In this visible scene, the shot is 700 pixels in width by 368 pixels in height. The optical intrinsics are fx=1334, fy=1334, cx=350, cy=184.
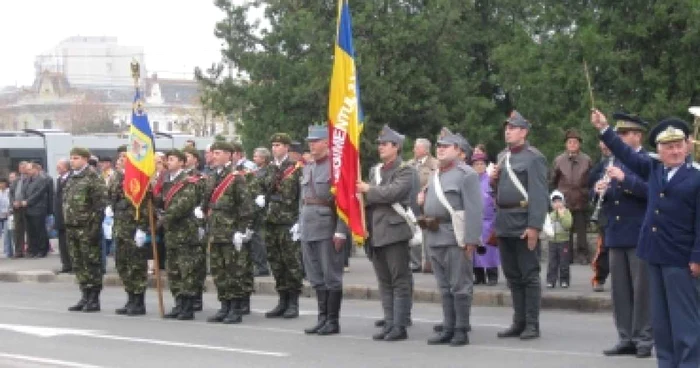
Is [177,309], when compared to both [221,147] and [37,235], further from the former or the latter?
[37,235]

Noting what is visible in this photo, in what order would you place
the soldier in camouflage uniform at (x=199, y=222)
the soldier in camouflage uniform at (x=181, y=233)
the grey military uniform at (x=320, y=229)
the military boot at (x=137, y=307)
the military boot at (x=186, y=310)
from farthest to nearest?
the military boot at (x=137, y=307)
the military boot at (x=186, y=310)
the soldier in camouflage uniform at (x=199, y=222)
the soldier in camouflage uniform at (x=181, y=233)
the grey military uniform at (x=320, y=229)

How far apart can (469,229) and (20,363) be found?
4.18 metres

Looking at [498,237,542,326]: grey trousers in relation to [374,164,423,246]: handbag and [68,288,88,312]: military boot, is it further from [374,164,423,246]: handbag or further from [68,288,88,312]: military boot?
[68,288,88,312]: military boot

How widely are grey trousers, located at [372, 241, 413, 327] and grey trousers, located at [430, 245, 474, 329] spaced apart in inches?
17.2

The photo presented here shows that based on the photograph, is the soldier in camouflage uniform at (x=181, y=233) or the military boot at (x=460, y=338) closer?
the military boot at (x=460, y=338)

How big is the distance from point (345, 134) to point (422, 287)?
15.8 ft

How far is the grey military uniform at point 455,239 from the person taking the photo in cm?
1221

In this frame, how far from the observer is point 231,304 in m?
15.0

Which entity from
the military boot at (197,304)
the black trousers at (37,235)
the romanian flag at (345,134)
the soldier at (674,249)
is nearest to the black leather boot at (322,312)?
the romanian flag at (345,134)

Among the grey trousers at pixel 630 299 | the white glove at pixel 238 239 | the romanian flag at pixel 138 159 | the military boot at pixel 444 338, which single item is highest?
the romanian flag at pixel 138 159

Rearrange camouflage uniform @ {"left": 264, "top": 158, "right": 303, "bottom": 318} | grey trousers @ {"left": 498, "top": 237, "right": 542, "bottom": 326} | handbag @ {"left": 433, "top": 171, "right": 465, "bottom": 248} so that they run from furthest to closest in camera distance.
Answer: camouflage uniform @ {"left": 264, "top": 158, "right": 303, "bottom": 318}, grey trousers @ {"left": 498, "top": 237, "right": 542, "bottom": 326}, handbag @ {"left": 433, "top": 171, "right": 465, "bottom": 248}

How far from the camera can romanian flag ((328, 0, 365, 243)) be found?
12.7 metres

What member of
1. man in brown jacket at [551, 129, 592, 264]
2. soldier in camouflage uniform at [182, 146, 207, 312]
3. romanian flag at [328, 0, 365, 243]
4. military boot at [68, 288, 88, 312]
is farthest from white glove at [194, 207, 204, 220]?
man in brown jacket at [551, 129, 592, 264]

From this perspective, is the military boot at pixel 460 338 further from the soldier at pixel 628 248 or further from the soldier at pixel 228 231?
the soldier at pixel 228 231
